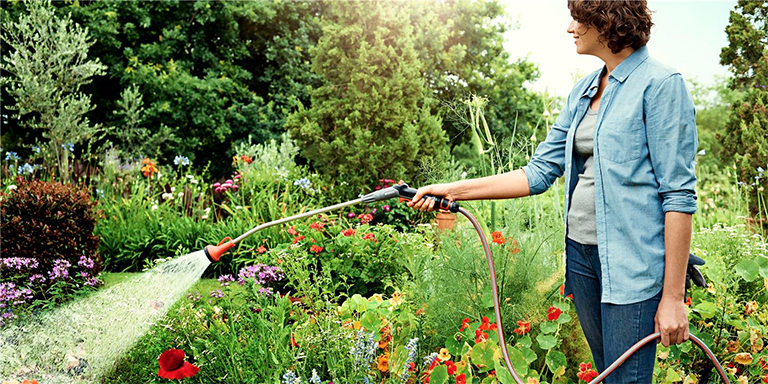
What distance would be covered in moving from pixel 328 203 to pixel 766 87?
5689 mm

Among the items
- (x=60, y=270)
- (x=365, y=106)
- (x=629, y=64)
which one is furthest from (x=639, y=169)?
(x=365, y=106)

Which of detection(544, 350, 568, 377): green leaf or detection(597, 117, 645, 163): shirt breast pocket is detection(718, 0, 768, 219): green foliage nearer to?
detection(544, 350, 568, 377): green leaf

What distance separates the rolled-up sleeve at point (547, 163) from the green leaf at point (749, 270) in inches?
56.1

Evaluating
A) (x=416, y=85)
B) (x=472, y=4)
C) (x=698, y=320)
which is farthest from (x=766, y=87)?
(x=472, y=4)

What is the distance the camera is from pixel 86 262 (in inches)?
182

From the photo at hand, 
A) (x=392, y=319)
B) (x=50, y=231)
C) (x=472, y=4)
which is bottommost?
(x=392, y=319)

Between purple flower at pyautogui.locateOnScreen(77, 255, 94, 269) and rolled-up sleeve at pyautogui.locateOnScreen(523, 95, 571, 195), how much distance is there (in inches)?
145

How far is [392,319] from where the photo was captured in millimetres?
2980

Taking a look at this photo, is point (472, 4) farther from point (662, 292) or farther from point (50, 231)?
point (662, 292)

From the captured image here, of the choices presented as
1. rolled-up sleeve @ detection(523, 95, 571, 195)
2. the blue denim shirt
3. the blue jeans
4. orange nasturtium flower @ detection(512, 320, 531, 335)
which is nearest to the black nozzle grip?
rolled-up sleeve @ detection(523, 95, 571, 195)

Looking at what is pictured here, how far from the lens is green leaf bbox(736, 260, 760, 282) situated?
2885 millimetres

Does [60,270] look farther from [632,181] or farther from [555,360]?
[632,181]

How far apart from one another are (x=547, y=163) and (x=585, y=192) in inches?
11.9

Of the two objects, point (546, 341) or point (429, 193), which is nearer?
point (429, 193)
